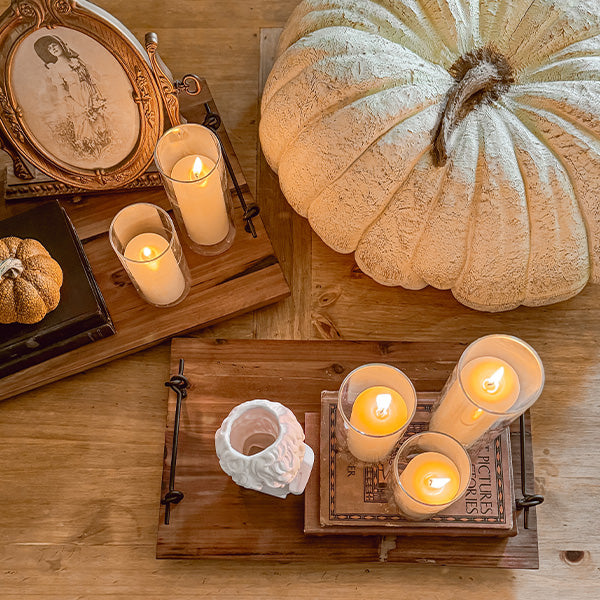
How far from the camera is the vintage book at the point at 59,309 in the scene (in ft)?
2.77

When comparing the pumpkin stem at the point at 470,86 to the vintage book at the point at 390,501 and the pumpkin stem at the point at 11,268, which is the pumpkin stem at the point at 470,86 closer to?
the vintage book at the point at 390,501

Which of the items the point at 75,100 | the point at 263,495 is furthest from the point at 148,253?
the point at 263,495

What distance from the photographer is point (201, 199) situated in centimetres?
86

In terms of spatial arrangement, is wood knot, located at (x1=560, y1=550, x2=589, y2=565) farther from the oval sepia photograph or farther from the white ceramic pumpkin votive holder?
the oval sepia photograph

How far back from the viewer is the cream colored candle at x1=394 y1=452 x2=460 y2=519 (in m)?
0.73

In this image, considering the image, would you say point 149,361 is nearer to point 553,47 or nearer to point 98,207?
point 98,207

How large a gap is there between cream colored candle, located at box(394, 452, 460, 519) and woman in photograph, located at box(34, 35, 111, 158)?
1.88ft

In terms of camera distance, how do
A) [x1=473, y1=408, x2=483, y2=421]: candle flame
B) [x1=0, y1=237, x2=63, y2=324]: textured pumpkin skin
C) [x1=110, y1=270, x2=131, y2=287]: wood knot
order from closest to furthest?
1. [x1=473, y1=408, x2=483, y2=421]: candle flame
2. [x1=0, y1=237, x2=63, y2=324]: textured pumpkin skin
3. [x1=110, y1=270, x2=131, y2=287]: wood knot

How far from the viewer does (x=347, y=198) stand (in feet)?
2.72

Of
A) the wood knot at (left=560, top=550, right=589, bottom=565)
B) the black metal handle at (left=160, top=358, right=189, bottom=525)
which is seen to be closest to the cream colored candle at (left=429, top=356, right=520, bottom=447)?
the wood knot at (left=560, top=550, right=589, bottom=565)

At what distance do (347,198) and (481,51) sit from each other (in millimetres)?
241

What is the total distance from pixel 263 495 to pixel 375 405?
0.65ft

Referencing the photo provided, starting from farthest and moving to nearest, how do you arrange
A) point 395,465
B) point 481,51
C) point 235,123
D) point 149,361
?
point 235,123 → point 149,361 → point 481,51 → point 395,465

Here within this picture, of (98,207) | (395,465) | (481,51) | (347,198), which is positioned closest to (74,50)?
(98,207)
